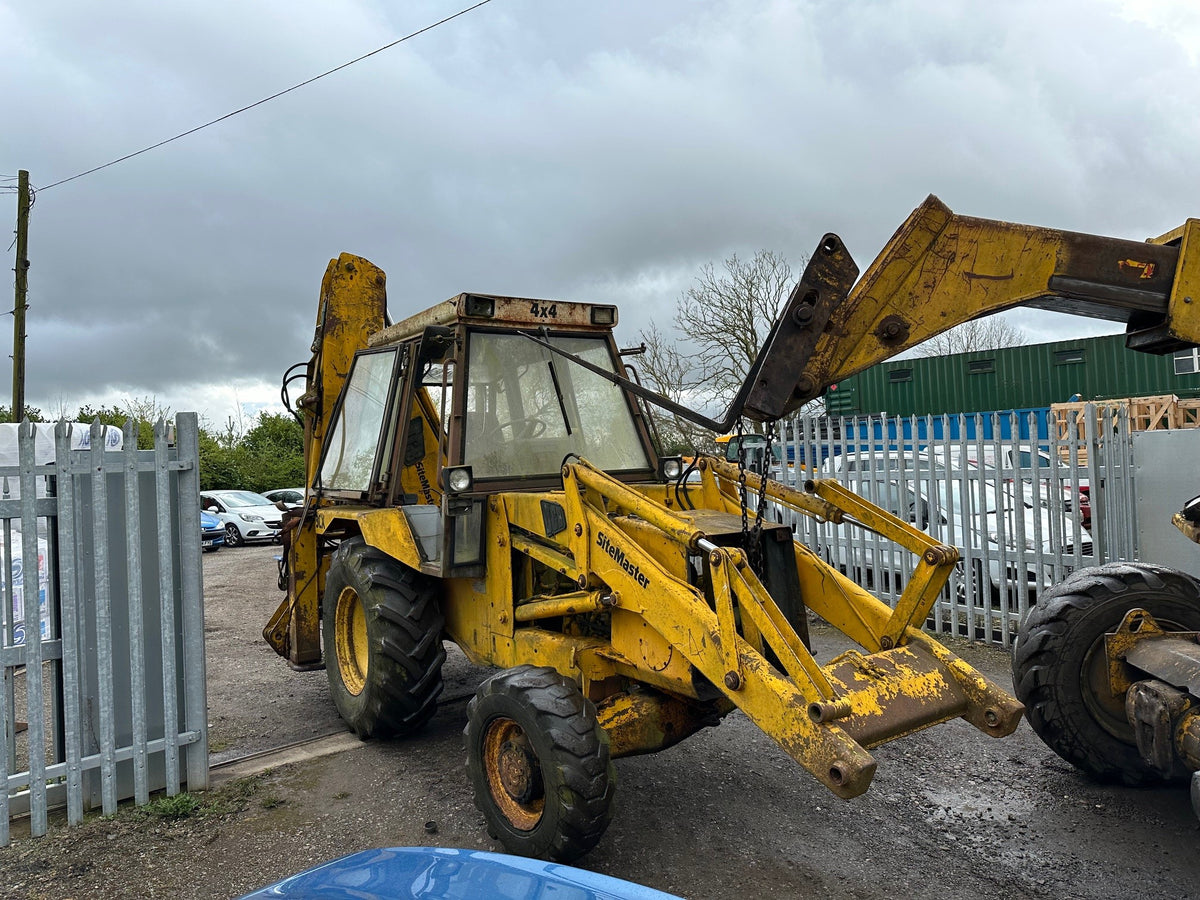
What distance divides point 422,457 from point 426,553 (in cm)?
125

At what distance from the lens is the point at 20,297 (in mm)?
15961

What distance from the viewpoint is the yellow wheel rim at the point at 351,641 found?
556 centimetres

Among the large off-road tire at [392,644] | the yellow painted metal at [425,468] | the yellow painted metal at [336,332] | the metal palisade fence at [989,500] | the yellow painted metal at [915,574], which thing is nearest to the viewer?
the yellow painted metal at [915,574]

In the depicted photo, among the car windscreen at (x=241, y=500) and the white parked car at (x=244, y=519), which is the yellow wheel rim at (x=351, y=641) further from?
the car windscreen at (x=241, y=500)

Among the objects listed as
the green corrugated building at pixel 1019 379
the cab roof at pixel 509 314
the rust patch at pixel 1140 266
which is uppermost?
the green corrugated building at pixel 1019 379

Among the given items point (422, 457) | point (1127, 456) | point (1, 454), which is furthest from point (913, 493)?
point (1, 454)

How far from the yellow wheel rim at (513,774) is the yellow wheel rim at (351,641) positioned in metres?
1.91

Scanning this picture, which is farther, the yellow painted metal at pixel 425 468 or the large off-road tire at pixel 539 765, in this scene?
the yellow painted metal at pixel 425 468

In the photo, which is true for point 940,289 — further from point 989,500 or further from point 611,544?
point 989,500

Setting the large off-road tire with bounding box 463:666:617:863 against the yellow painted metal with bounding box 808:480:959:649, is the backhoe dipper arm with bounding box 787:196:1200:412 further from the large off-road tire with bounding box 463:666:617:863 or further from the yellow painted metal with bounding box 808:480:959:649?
the large off-road tire with bounding box 463:666:617:863

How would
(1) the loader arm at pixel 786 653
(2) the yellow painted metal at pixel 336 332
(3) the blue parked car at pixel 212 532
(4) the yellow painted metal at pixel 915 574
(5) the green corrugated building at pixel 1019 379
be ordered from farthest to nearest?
(5) the green corrugated building at pixel 1019 379
(3) the blue parked car at pixel 212 532
(2) the yellow painted metal at pixel 336 332
(4) the yellow painted metal at pixel 915 574
(1) the loader arm at pixel 786 653

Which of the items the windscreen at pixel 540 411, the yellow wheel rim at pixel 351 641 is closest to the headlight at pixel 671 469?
the windscreen at pixel 540 411

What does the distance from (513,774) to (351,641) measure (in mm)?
2314

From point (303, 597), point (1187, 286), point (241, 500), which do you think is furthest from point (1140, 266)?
point (241, 500)
